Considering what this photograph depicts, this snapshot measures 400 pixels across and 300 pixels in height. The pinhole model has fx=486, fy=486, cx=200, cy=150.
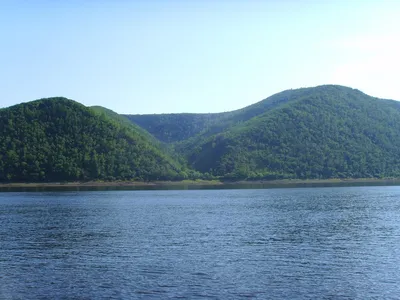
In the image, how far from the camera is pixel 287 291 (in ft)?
125

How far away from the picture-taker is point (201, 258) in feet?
167

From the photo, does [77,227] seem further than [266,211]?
No

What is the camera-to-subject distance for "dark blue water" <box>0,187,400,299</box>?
→ 38594 millimetres

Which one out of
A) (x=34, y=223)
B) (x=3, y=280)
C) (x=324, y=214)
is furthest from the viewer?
(x=324, y=214)

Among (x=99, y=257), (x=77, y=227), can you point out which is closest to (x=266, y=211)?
(x=77, y=227)

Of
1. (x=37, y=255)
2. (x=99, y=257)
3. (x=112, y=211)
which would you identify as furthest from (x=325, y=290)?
(x=112, y=211)

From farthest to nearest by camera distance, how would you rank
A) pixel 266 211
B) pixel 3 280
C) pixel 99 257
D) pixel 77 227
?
1. pixel 266 211
2. pixel 77 227
3. pixel 99 257
4. pixel 3 280

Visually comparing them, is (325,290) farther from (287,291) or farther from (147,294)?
(147,294)

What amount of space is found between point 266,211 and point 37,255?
61719 millimetres

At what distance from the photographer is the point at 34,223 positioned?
3374 inches

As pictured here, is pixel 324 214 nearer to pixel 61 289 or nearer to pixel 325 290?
pixel 325 290

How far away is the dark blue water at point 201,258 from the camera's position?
38.6 meters

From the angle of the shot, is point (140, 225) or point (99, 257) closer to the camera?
point (99, 257)

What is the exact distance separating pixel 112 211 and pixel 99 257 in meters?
58.7
